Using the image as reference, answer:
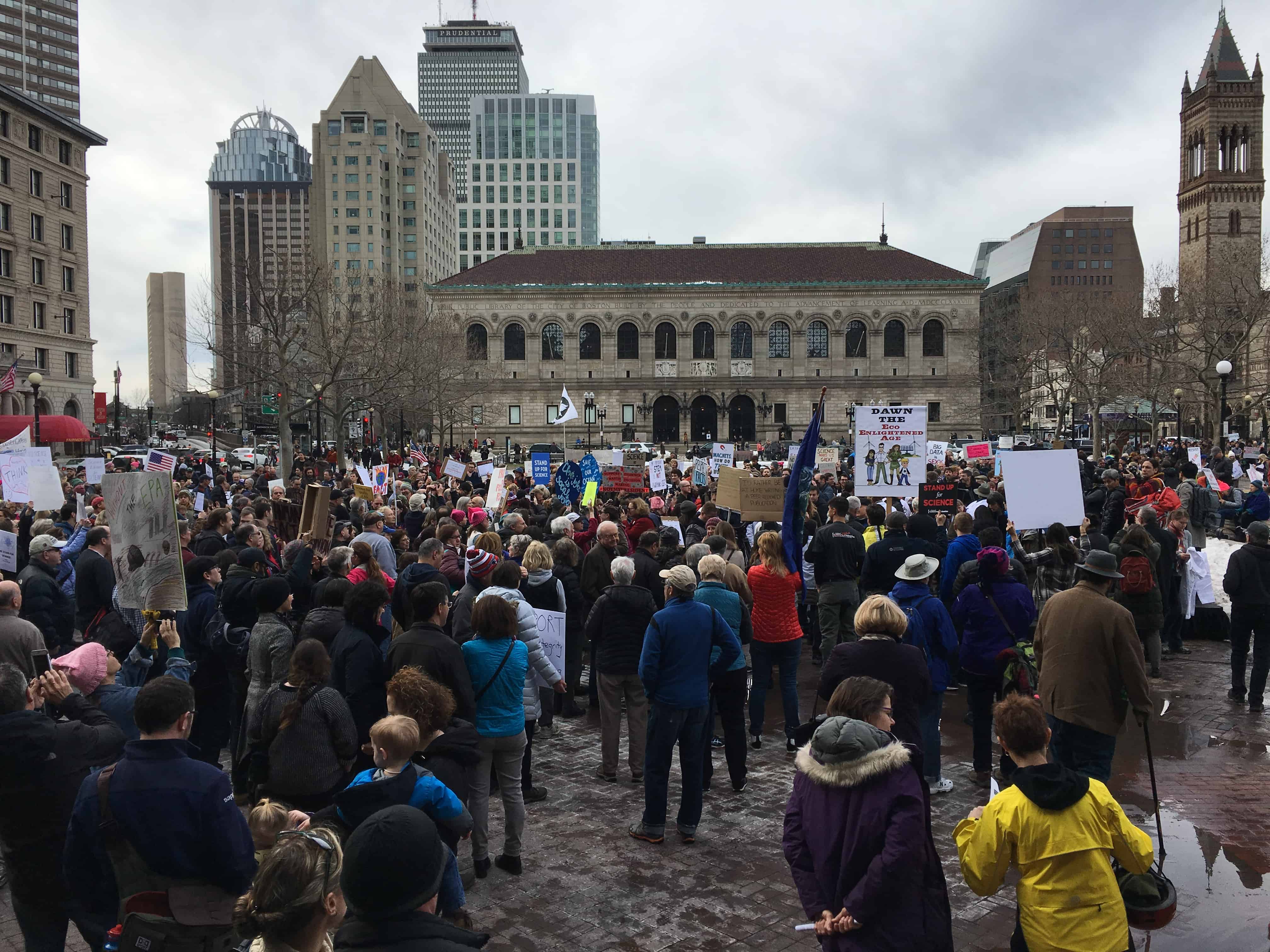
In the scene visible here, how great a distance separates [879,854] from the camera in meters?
3.61

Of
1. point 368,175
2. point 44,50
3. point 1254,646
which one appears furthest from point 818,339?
point 44,50

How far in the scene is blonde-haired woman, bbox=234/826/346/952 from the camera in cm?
272

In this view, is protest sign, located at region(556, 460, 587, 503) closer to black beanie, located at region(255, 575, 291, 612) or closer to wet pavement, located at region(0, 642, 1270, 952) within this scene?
wet pavement, located at region(0, 642, 1270, 952)

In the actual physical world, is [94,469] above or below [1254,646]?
above

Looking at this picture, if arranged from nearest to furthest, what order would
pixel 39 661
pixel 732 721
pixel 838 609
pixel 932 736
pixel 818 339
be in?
pixel 39 661
pixel 932 736
pixel 732 721
pixel 838 609
pixel 818 339

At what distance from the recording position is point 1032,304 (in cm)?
5681

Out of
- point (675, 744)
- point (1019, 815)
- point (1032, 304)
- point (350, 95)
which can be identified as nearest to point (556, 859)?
point (675, 744)

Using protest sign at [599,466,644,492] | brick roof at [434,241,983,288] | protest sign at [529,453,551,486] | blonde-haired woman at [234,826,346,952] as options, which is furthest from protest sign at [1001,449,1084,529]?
brick roof at [434,241,983,288]

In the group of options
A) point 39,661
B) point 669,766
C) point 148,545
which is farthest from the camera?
point 148,545

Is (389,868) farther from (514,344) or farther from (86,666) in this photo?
(514,344)

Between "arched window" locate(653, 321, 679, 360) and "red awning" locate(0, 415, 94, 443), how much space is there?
142 ft

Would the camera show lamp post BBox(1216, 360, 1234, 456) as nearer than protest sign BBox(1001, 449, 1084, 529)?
No

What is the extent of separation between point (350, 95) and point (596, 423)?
8087 centimetres

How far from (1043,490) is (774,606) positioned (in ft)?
13.7
